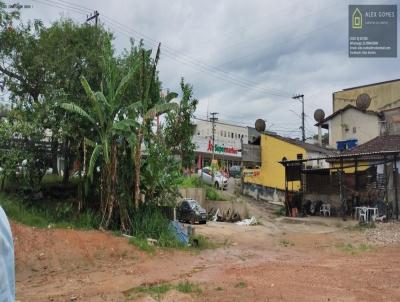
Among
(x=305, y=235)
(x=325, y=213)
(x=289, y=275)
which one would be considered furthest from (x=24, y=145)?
(x=325, y=213)

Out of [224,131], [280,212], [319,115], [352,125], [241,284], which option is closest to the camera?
[241,284]

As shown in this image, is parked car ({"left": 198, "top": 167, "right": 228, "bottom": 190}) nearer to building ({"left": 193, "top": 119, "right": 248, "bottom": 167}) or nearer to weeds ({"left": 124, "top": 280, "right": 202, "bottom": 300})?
building ({"left": 193, "top": 119, "right": 248, "bottom": 167})

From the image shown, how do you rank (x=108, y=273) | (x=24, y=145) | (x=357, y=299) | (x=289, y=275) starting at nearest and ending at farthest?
(x=357, y=299), (x=289, y=275), (x=108, y=273), (x=24, y=145)

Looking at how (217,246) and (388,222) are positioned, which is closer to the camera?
(217,246)

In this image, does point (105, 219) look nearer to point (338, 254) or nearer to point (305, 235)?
point (338, 254)

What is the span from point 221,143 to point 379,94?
21.1 meters

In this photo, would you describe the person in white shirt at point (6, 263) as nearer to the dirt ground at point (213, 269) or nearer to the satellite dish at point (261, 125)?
the dirt ground at point (213, 269)

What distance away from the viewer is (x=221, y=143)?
57.6 m

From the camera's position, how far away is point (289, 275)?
34.7 feet

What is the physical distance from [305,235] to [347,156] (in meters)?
Result: 5.79

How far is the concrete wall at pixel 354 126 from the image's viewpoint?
36.1 m

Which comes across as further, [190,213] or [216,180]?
[216,180]

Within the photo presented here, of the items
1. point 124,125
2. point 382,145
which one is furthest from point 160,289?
point 382,145

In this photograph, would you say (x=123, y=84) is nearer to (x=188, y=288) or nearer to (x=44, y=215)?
(x=44, y=215)
